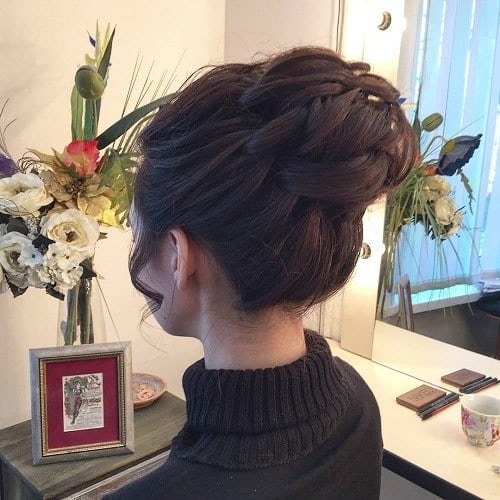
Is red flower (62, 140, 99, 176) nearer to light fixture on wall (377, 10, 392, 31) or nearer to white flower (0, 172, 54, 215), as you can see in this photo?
white flower (0, 172, 54, 215)

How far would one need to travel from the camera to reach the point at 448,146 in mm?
1245

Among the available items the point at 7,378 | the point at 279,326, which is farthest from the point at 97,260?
the point at 279,326

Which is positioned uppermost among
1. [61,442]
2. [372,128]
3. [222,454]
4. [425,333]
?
[372,128]

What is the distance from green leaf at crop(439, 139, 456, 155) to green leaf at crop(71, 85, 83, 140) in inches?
29.6

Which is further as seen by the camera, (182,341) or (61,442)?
(182,341)

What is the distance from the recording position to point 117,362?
1.07 metres

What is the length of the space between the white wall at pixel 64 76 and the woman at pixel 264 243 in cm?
65

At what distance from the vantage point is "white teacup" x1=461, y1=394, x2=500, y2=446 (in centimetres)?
101

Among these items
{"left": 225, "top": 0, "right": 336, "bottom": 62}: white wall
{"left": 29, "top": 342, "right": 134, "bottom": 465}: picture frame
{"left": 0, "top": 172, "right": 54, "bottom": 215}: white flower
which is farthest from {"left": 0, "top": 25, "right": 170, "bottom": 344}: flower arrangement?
{"left": 225, "top": 0, "right": 336, "bottom": 62}: white wall

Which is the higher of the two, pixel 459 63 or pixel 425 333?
pixel 459 63

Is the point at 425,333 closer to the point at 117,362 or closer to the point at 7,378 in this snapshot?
the point at 117,362

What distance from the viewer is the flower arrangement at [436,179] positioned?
1.23 m

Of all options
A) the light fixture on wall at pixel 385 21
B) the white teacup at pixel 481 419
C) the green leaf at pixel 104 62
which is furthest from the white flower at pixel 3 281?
the light fixture on wall at pixel 385 21

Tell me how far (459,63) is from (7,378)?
116 cm
